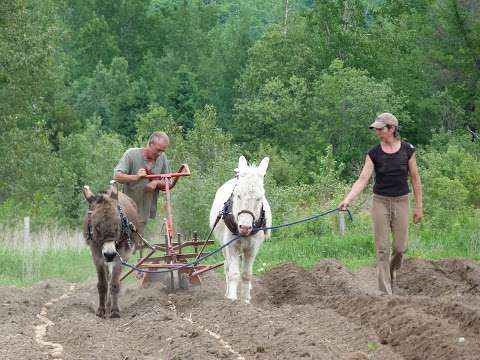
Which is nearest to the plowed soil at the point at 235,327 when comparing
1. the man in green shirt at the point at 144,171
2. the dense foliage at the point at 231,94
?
the man in green shirt at the point at 144,171

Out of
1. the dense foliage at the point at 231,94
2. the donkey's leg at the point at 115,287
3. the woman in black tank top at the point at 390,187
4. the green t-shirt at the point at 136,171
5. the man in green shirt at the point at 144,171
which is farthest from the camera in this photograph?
the dense foliage at the point at 231,94

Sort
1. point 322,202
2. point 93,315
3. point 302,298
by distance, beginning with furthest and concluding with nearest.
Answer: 1. point 322,202
2. point 302,298
3. point 93,315

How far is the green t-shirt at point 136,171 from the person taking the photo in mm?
14773

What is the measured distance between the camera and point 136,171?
1481 centimetres

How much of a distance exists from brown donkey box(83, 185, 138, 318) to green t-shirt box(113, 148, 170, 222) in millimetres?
1416

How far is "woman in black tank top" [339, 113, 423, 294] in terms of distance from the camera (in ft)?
43.5

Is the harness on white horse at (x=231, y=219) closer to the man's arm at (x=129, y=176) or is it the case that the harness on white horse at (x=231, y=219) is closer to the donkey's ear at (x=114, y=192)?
the man's arm at (x=129, y=176)

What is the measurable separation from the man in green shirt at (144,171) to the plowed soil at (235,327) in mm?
1281

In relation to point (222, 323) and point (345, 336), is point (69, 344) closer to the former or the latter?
point (222, 323)

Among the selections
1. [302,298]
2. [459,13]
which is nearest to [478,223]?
[302,298]

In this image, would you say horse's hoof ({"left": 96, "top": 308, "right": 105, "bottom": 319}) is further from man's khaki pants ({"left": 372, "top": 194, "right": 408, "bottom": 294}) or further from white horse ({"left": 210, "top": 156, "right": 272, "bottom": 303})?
man's khaki pants ({"left": 372, "top": 194, "right": 408, "bottom": 294})

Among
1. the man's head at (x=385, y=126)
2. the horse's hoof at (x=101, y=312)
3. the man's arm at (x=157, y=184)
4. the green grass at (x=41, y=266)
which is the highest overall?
the man's head at (x=385, y=126)

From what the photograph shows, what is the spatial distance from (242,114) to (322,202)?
32231 mm

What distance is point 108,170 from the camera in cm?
3819
